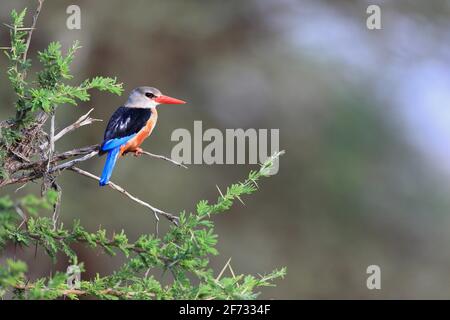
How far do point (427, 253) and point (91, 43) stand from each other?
4.98 metres

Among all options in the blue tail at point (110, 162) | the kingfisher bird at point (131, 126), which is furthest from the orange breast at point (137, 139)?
the blue tail at point (110, 162)

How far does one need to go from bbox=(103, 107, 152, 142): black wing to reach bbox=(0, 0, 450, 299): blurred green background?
471cm

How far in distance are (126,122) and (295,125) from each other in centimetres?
651

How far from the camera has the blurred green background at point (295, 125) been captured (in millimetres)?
9633

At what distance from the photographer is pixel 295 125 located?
10617 millimetres

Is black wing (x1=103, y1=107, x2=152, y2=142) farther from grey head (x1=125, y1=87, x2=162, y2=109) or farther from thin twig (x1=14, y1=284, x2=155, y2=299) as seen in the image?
thin twig (x1=14, y1=284, x2=155, y2=299)

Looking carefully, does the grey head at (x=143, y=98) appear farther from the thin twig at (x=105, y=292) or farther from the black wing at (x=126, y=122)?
the thin twig at (x=105, y=292)

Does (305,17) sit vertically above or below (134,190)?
above

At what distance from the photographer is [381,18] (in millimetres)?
9867

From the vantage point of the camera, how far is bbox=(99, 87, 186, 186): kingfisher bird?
3.90 metres

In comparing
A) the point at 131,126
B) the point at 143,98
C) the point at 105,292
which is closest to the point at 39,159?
the point at 105,292

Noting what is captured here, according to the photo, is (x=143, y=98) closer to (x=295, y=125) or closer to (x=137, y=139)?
(x=137, y=139)
